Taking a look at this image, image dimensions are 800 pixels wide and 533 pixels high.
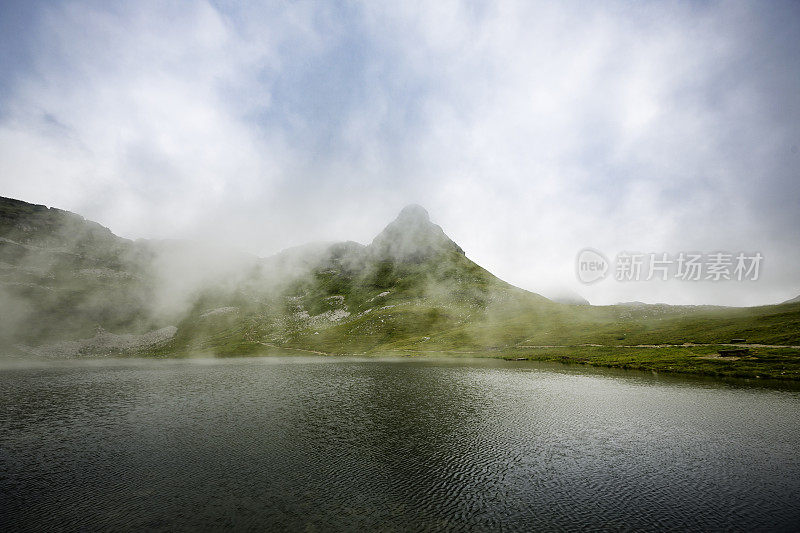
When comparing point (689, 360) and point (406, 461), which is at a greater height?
point (689, 360)

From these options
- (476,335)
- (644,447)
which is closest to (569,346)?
(476,335)

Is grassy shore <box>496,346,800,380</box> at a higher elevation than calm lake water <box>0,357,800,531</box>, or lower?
higher

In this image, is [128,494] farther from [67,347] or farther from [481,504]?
[67,347]

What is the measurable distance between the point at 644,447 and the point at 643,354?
302 feet

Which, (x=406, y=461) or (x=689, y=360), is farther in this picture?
(x=689, y=360)

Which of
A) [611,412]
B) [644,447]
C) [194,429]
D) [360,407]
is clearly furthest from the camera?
[360,407]

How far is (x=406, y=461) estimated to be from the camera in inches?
1375

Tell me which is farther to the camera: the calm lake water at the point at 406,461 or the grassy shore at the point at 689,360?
the grassy shore at the point at 689,360

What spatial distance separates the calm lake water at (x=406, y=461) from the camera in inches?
966

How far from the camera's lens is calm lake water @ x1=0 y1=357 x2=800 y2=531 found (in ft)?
80.5

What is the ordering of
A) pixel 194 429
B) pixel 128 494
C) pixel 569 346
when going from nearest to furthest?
pixel 128 494 < pixel 194 429 < pixel 569 346

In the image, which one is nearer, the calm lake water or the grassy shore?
the calm lake water

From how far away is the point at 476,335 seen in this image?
191625 millimetres

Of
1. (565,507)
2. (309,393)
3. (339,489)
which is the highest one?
(565,507)
